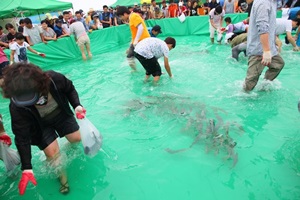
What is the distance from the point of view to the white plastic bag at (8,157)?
249 centimetres

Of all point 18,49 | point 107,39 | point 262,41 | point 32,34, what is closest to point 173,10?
point 107,39

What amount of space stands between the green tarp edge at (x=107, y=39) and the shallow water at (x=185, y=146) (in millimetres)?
3685

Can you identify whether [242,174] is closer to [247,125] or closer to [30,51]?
[247,125]

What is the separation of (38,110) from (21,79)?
676 mm

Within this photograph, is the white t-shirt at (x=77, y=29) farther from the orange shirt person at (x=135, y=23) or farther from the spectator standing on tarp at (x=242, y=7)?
the spectator standing on tarp at (x=242, y=7)

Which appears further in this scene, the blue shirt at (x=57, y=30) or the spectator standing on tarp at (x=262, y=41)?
Answer: the blue shirt at (x=57, y=30)

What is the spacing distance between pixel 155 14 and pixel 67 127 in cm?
1172

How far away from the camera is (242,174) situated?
246 centimetres

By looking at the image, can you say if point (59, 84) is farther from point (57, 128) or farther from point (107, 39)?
point (107, 39)

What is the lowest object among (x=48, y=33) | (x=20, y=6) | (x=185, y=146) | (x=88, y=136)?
(x=185, y=146)

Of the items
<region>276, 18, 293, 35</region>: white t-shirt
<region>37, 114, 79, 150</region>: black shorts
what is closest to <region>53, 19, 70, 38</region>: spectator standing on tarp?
<region>276, 18, 293, 35</region>: white t-shirt

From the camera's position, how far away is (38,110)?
242 cm

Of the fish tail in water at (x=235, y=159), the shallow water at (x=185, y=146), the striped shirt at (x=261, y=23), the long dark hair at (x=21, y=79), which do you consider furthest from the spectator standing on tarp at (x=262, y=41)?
the long dark hair at (x=21, y=79)

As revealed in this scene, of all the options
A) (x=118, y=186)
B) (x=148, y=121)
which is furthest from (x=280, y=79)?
(x=118, y=186)
